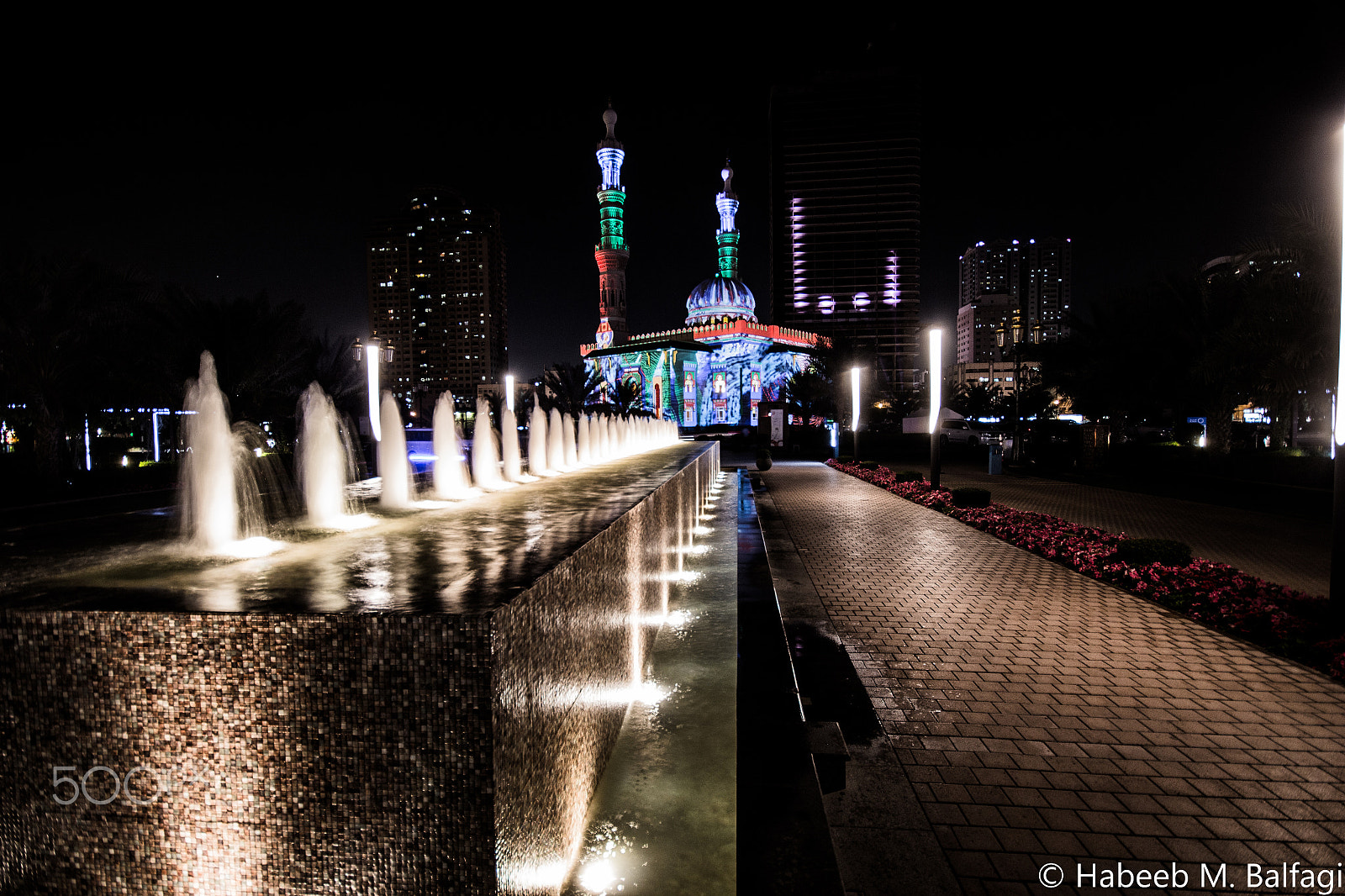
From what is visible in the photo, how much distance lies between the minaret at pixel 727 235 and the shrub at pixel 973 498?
7280 centimetres

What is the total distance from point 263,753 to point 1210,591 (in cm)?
823

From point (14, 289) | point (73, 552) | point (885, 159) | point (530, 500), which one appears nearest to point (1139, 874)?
point (530, 500)

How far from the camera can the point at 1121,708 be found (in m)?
4.39

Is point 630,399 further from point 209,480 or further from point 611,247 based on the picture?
point 209,480

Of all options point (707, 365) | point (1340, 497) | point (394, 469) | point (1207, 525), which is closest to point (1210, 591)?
point (1340, 497)

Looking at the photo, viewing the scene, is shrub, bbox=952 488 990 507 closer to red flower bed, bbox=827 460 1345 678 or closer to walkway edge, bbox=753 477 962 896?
red flower bed, bbox=827 460 1345 678

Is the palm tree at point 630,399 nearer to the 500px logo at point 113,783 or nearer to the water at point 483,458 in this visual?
the water at point 483,458

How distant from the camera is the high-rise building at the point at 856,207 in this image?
106 m

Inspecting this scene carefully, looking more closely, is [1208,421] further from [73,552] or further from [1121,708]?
[73,552]

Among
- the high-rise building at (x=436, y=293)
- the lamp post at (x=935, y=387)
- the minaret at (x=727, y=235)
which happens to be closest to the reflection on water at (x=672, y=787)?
the lamp post at (x=935, y=387)

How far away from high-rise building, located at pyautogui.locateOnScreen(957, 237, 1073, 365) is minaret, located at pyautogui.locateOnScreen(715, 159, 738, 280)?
81147mm

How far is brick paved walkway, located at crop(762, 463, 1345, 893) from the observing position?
3.02 m

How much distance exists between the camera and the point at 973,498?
1299 centimetres

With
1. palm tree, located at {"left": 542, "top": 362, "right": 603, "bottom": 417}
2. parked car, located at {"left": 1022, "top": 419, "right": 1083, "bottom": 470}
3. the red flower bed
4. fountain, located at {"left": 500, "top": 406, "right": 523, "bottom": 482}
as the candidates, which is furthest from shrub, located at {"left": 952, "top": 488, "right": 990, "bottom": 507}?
palm tree, located at {"left": 542, "top": 362, "right": 603, "bottom": 417}
